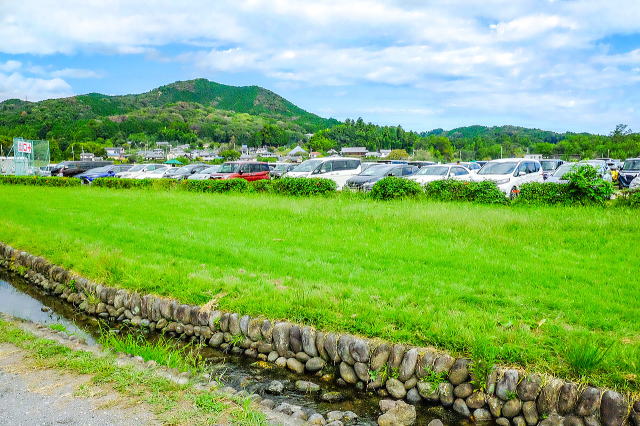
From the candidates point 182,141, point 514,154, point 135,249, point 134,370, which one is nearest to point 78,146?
point 182,141

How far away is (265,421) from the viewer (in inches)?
156

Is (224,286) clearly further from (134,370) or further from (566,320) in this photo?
(566,320)

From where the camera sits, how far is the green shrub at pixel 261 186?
2047 cm

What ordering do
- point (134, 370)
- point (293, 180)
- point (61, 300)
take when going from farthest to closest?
point (293, 180), point (61, 300), point (134, 370)

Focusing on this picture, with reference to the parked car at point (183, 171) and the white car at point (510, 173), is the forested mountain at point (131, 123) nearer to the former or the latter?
the parked car at point (183, 171)

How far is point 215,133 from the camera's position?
477 ft

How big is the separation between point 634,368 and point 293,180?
15784 mm

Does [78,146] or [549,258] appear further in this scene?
[78,146]

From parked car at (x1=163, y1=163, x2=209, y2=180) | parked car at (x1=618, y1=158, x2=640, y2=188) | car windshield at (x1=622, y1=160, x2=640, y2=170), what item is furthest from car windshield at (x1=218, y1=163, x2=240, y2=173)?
car windshield at (x1=622, y1=160, x2=640, y2=170)

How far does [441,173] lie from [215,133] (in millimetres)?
132651

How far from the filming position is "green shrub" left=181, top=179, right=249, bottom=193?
2127 centimetres

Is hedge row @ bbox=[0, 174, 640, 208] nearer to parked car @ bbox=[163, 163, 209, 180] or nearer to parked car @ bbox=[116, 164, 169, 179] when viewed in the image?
parked car @ bbox=[163, 163, 209, 180]

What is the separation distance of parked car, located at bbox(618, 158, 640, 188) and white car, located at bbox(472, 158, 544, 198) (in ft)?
20.0

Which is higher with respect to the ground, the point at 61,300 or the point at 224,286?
the point at 224,286
